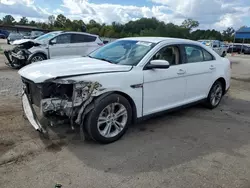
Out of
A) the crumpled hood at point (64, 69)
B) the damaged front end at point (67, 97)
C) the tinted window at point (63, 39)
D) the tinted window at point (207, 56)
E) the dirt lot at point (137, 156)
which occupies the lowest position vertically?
the dirt lot at point (137, 156)

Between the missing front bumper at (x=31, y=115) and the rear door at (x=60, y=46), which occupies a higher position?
the rear door at (x=60, y=46)

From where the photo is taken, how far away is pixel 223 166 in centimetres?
320

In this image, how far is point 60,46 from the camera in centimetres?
1080

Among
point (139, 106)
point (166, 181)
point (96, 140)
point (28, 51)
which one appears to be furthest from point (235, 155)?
point (28, 51)

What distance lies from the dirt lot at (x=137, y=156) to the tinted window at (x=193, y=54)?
129 cm

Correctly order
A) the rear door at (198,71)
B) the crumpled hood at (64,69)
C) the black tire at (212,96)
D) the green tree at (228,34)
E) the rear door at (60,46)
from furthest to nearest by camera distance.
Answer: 1. the green tree at (228,34)
2. the rear door at (60,46)
3. the black tire at (212,96)
4. the rear door at (198,71)
5. the crumpled hood at (64,69)

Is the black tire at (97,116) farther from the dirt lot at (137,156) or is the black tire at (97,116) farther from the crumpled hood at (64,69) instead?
the crumpled hood at (64,69)

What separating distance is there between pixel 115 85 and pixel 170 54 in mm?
1542

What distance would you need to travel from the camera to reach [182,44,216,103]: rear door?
4.71 m

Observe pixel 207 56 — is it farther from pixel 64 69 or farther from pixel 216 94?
pixel 64 69

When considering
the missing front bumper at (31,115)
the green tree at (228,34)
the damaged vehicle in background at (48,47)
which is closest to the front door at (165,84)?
the missing front bumper at (31,115)

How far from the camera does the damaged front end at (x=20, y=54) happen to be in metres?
9.85

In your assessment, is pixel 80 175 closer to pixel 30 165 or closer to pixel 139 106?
pixel 30 165

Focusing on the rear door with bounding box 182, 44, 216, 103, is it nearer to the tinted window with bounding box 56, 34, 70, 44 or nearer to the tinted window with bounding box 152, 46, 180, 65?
the tinted window with bounding box 152, 46, 180, 65
